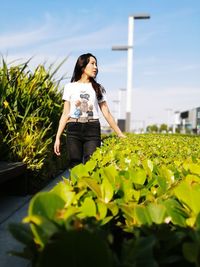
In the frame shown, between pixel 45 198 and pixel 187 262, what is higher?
pixel 45 198

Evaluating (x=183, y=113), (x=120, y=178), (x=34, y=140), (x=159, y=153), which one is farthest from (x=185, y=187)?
(x=183, y=113)

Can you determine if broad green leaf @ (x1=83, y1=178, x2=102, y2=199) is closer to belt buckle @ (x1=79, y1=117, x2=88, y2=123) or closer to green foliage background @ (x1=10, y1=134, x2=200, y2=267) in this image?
green foliage background @ (x1=10, y1=134, x2=200, y2=267)

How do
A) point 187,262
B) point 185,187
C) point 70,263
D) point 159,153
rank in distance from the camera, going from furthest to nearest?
point 159,153, point 185,187, point 187,262, point 70,263

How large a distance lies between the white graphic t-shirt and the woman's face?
12 cm

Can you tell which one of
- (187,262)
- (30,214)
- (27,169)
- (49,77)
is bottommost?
(27,169)

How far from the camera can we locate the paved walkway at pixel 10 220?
3330 millimetres

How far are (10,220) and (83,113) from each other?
1.42m

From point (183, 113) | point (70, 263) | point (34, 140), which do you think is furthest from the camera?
point (183, 113)

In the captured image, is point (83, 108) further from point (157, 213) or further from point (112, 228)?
point (157, 213)

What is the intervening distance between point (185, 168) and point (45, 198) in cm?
133

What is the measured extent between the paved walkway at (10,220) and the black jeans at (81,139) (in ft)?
2.80

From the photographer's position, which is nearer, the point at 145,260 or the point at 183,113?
the point at 145,260

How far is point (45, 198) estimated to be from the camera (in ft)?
4.23

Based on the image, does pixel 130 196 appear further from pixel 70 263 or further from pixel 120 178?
pixel 70 263
